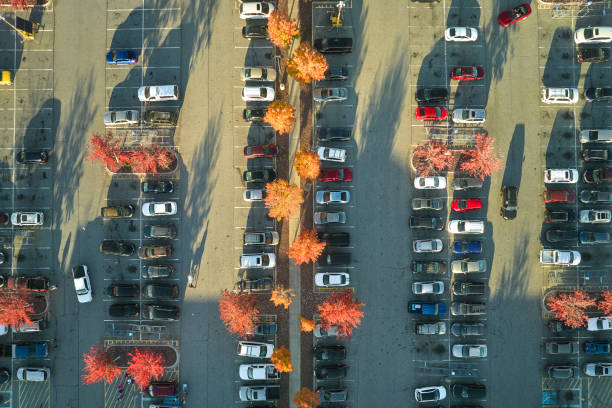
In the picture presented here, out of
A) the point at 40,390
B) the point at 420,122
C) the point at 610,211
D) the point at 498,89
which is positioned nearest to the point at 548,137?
the point at 498,89

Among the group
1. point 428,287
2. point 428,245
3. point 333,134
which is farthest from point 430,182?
point 333,134

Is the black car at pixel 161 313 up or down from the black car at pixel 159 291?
down

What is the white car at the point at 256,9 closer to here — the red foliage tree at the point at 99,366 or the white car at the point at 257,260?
the white car at the point at 257,260

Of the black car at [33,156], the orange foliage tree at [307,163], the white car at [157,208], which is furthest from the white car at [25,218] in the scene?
the orange foliage tree at [307,163]

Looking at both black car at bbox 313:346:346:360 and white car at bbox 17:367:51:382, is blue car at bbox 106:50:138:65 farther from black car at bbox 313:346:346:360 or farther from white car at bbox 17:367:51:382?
black car at bbox 313:346:346:360

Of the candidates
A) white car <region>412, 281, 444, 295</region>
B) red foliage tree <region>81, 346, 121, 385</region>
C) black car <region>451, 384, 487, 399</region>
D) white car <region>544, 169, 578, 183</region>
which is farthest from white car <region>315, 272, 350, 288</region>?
white car <region>544, 169, 578, 183</region>
